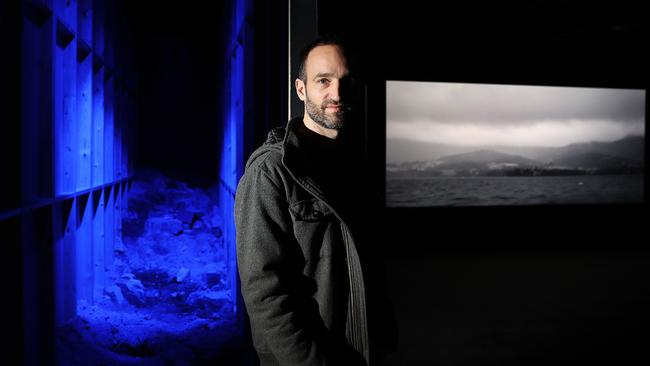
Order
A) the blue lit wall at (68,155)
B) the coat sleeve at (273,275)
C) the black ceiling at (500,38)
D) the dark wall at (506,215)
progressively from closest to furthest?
the coat sleeve at (273,275) < the blue lit wall at (68,155) < the dark wall at (506,215) < the black ceiling at (500,38)

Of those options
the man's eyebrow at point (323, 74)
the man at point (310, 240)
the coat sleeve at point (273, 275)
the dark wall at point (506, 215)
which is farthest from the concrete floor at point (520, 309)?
the man's eyebrow at point (323, 74)

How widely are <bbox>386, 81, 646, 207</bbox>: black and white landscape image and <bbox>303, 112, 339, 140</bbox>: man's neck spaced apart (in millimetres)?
4983

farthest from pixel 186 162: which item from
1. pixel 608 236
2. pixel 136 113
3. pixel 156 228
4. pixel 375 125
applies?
pixel 608 236

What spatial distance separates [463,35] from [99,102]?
14.8ft

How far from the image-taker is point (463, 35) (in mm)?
6273

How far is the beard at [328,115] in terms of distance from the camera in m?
1.30

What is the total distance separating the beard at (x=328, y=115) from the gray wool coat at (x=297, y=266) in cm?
8

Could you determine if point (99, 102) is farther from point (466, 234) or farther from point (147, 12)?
point (466, 234)

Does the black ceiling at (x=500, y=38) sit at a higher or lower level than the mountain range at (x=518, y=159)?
higher

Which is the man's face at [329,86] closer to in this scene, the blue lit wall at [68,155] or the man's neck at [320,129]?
the man's neck at [320,129]

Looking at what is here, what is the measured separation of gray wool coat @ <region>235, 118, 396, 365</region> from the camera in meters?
1.13

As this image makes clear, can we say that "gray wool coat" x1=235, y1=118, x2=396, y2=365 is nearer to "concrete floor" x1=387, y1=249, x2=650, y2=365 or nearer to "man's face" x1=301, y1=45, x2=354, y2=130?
"man's face" x1=301, y1=45, x2=354, y2=130

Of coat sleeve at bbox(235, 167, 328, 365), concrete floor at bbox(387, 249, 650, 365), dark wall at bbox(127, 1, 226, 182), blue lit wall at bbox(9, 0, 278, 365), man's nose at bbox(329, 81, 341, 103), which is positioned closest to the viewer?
coat sleeve at bbox(235, 167, 328, 365)

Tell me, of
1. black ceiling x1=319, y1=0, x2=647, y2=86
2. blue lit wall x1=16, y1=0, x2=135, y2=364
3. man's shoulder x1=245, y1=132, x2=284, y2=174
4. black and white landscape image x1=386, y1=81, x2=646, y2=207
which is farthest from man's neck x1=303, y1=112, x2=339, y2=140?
black and white landscape image x1=386, y1=81, x2=646, y2=207
